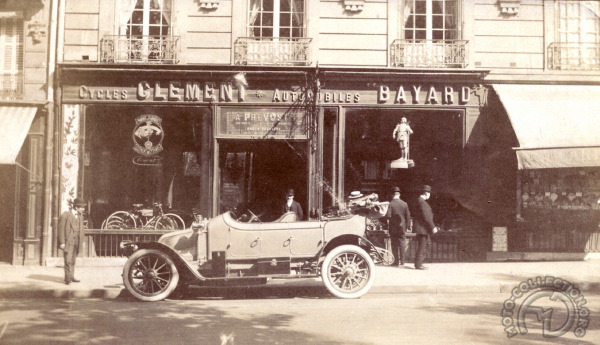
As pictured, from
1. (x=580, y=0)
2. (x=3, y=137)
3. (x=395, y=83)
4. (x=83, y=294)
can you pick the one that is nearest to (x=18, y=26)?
(x=3, y=137)

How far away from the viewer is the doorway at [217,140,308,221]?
14203 mm

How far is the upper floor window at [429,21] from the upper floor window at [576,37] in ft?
7.75

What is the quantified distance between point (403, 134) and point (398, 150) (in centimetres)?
48

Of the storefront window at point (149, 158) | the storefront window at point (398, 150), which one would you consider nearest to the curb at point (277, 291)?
the storefront window at point (149, 158)

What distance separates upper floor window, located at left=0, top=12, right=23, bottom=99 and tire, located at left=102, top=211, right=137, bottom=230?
10.8 feet

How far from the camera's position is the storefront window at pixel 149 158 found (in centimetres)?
1409

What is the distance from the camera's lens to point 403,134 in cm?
1425

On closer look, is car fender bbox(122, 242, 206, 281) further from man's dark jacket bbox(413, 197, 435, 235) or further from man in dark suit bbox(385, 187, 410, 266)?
man's dark jacket bbox(413, 197, 435, 235)

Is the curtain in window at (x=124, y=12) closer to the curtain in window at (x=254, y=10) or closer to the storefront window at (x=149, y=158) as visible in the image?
the storefront window at (x=149, y=158)

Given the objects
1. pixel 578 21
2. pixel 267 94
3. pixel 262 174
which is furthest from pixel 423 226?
pixel 578 21

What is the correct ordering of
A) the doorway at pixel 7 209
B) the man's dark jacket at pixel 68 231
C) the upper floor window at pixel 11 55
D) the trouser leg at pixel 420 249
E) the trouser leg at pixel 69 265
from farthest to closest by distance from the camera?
1. the upper floor window at pixel 11 55
2. the doorway at pixel 7 209
3. the trouser leg at pixel 420 249
4. the man's dark jacket at pixel 68 231
5. the trouser leg at pixel 69 265

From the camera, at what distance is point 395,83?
46.4ft

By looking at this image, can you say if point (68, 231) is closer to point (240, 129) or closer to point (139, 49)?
point (240, 129)

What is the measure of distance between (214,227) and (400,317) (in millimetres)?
3264
